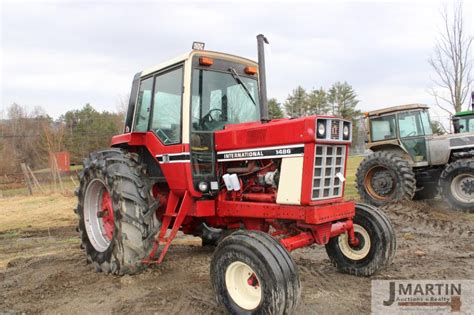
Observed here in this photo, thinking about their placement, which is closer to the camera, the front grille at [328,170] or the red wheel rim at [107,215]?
the front grille at [328,170]

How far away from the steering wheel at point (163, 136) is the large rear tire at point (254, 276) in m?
1.58

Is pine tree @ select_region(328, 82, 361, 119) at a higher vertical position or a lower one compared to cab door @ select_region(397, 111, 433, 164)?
higher

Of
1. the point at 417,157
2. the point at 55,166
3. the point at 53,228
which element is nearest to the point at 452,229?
the point at 417,157

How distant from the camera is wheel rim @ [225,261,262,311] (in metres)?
3.67

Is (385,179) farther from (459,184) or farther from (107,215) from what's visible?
(107,215)

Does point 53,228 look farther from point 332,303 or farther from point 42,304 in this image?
point 332,303

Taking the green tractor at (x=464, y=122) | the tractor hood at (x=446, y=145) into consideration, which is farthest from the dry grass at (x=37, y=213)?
the green tractor at (x=464, y=122)

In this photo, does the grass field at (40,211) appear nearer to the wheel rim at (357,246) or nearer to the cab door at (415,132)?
the cab door at (415,132)

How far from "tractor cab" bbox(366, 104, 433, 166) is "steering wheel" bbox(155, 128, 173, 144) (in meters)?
7.46

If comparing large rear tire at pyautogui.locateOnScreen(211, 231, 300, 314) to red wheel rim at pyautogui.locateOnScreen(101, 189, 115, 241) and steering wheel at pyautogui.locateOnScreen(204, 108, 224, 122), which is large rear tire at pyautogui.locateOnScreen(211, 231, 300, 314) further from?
red wheel rim at pyautogui.locateOnScreen(101, 189, 115, 241)

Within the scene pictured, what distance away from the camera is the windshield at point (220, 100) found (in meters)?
4.69

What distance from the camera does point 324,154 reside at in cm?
404

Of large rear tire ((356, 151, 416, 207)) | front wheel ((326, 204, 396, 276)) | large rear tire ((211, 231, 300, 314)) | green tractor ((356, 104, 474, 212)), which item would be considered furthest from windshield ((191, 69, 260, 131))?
green tractor ((356, 104, 474, 212))

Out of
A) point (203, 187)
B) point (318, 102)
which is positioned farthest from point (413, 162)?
point (318, 102)
